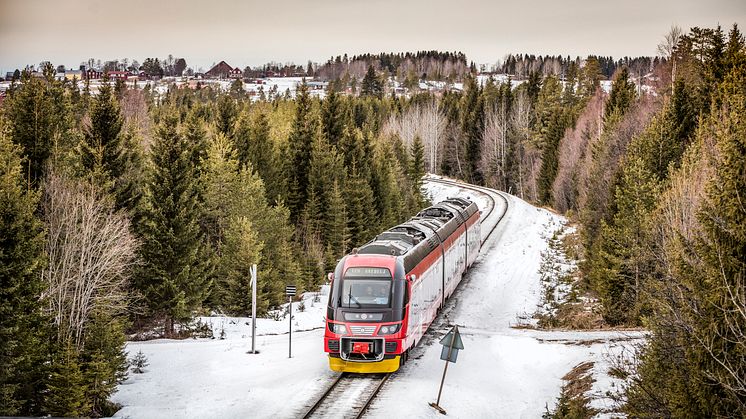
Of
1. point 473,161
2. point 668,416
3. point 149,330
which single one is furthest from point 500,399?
point 473,161

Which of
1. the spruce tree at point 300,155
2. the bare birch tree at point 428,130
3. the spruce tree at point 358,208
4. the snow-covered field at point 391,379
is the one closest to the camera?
the snow-covered field at point 391,379

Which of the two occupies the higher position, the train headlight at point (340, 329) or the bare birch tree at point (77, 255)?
the bare birch tree at point (77, 255)

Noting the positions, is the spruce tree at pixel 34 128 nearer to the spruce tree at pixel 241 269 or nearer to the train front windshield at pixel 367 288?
the spruce tree at pixel 241 269

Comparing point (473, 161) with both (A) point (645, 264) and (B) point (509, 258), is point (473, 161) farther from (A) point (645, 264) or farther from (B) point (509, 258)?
(A) point (645, 264)

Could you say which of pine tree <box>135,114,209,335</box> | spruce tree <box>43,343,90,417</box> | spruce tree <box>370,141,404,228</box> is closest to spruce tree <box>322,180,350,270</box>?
spruce tree <box>370,141,404,228</box>

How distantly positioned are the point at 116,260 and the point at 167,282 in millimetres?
A: 4864

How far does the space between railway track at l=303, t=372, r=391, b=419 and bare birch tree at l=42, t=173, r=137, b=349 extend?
760 cm

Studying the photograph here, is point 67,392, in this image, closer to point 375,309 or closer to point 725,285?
point 375,309

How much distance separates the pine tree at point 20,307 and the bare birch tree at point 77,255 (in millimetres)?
2633

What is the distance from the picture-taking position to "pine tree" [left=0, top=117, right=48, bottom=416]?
16.0 m

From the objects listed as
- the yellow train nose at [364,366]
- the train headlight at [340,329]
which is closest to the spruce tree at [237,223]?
the yellow train nose at [364,366]

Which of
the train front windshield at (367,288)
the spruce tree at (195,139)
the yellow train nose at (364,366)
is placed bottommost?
the yellow train nose at (364,366)

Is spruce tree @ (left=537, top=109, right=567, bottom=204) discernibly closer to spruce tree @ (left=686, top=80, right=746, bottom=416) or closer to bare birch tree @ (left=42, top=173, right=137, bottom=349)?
bare birch tree @ (left=42, top=173, right=137, bottom=349)

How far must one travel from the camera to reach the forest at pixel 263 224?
12.1 m
